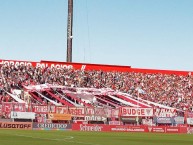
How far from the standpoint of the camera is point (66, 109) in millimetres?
49938

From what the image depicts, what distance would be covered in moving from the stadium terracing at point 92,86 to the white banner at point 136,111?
3.36 meters

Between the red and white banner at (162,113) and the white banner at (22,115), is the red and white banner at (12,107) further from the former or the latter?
the red and white banner at (162,113)

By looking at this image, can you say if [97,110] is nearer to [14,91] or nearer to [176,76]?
[14,91]

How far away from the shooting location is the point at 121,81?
70.3m

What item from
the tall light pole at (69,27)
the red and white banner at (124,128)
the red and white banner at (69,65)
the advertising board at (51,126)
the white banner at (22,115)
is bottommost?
the red and white banner at (124,128)

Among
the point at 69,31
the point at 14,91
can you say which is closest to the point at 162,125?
the point at 14,91

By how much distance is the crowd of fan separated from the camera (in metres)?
63.8

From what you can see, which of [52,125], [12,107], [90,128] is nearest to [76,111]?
[90,128]

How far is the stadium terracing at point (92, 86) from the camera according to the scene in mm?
A: 60919

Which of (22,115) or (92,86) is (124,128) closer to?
(22,115)

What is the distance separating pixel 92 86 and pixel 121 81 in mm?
4767

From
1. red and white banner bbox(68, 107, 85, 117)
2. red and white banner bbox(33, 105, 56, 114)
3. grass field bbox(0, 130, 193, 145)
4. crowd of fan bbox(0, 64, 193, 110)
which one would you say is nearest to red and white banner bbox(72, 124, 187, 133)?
red and white banner bbox(68, 107, 85, 117)

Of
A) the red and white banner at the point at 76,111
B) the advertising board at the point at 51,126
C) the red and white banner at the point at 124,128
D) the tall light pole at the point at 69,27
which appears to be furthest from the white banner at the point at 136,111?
the tall light pole at the point at 69,27

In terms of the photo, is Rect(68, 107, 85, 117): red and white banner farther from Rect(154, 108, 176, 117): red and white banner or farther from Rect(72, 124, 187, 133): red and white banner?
Rect(154, 108, 176, 117): red and white banner
